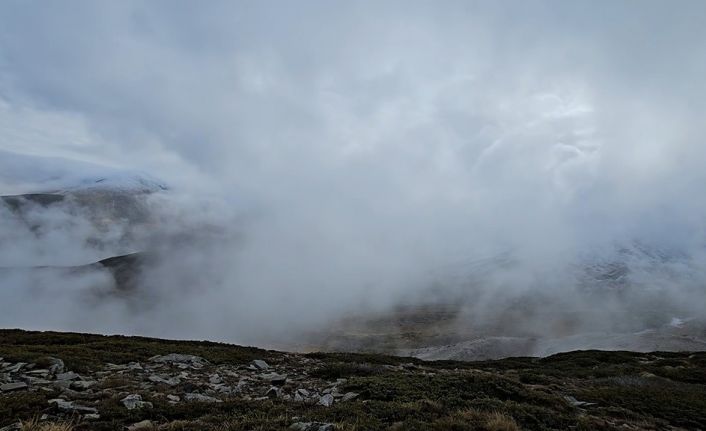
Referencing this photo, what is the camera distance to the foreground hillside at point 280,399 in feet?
39.7

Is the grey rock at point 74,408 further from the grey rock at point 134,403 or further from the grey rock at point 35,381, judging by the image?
the grey rock at point 35,381

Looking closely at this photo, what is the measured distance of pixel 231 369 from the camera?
24188 millimetres

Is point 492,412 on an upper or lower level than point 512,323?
lower

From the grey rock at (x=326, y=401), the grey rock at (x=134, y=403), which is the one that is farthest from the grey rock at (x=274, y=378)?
the grey rock at (x=134, y=403)

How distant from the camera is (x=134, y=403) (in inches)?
528

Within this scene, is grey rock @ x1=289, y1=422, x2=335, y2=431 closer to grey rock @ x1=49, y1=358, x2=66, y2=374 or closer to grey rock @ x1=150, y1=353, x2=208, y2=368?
grey rock @ x1=49, y1=358, x2=66, y2=374

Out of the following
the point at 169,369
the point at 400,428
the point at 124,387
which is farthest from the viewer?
the point at 169,369

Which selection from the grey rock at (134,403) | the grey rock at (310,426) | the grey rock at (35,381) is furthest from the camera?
the grey rock at (35,381)

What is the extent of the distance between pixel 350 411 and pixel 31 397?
33.7 ft

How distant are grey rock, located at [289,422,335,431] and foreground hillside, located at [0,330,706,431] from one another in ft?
0.17

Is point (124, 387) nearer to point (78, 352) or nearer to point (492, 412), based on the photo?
point (78, 352)

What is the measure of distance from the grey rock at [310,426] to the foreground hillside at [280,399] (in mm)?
51

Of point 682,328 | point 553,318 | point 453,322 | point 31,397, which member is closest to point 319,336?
point 453,322

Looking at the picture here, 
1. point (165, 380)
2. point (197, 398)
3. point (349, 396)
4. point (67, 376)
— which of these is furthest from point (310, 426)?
point (67, 376)
